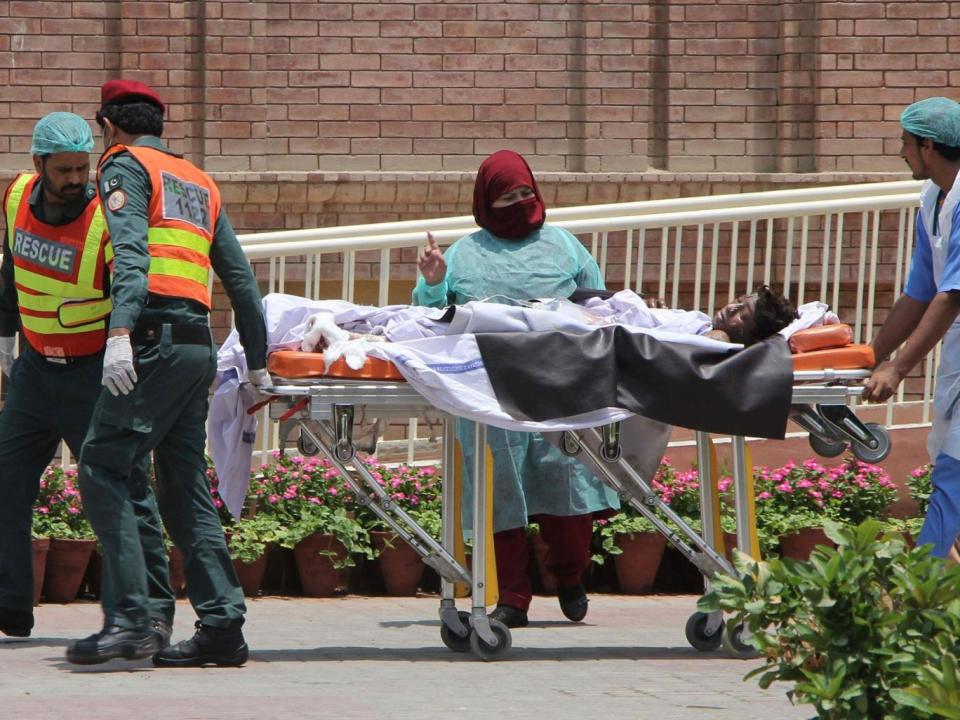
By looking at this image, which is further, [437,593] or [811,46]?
[811,46]

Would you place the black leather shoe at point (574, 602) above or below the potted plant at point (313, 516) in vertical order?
below

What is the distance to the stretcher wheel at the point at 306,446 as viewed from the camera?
6.42 m

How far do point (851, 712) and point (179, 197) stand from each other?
2942mm

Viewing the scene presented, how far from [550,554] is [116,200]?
→ 7.90 ft

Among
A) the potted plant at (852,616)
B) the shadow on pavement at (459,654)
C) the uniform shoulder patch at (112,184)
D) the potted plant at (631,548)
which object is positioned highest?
the uniform shoulder patch at (112,184)

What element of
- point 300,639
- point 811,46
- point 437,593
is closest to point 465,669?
point 300,639

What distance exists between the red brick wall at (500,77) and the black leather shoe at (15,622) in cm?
558

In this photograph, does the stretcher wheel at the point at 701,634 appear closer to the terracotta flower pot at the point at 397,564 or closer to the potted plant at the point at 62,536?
the terracotta flower pot at the point at 397,564

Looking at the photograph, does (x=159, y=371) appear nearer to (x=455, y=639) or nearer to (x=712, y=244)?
(x=455, y=639)

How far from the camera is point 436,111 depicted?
11.6 metres

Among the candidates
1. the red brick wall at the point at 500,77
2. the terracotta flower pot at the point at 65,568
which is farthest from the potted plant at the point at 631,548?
the red brick wall at the point at 500,77

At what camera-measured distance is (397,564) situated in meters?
7.83

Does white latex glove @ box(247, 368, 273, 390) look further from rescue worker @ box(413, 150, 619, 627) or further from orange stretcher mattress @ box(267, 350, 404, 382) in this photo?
rescue worker @ box(413, 150, 619, 627)

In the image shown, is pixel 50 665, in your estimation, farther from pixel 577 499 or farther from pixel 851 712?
pixel 851 712
